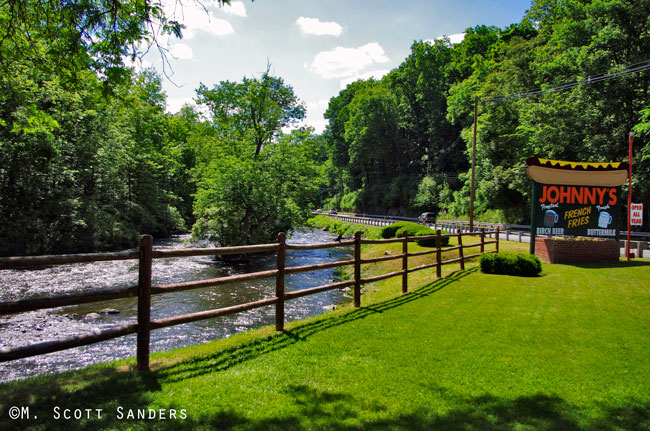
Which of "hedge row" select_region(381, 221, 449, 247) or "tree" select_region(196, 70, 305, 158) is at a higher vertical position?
"tree" select_region(196, 70, 305, 158)

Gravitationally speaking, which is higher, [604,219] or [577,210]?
[577,210]

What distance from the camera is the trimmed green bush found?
12352mm

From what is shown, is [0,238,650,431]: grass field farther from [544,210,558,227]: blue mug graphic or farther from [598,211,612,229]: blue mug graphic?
[598,211,612,229]: blue mug graphic

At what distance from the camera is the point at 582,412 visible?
3.63 meters

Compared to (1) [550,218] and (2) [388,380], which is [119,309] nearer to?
(2) [388,380]

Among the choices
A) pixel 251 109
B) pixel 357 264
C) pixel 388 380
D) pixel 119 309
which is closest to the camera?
pixel 388 380

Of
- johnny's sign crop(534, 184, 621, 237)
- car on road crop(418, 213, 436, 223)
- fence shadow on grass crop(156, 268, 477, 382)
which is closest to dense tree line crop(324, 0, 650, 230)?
car on road crop(418, 213, 436, 223)

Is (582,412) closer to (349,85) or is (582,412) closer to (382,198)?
(382,198)

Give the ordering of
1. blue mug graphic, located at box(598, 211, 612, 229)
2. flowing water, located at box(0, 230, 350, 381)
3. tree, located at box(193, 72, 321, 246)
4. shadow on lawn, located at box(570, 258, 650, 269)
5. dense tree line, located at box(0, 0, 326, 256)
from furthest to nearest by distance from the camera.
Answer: tree, located at box(193, 72, 321, 246) → dense tree line, located at box(0, 0, 326, 256) → blue mug graphic, located at box(598, 211, 612, 229) → shadow on lawn, located at box(570, 258, 650, 269) → flowing water, located at box(0, 230, 350, 381)

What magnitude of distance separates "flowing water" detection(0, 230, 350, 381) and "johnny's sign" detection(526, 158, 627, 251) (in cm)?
919

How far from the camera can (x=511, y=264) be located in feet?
40.9

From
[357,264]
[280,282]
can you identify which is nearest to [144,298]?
[280,282]

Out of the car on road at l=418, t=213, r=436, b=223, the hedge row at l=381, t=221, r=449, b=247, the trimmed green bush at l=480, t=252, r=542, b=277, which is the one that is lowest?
the trimmed green bush at l=480, t=252, r=542, b=277

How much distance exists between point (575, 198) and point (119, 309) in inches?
711
